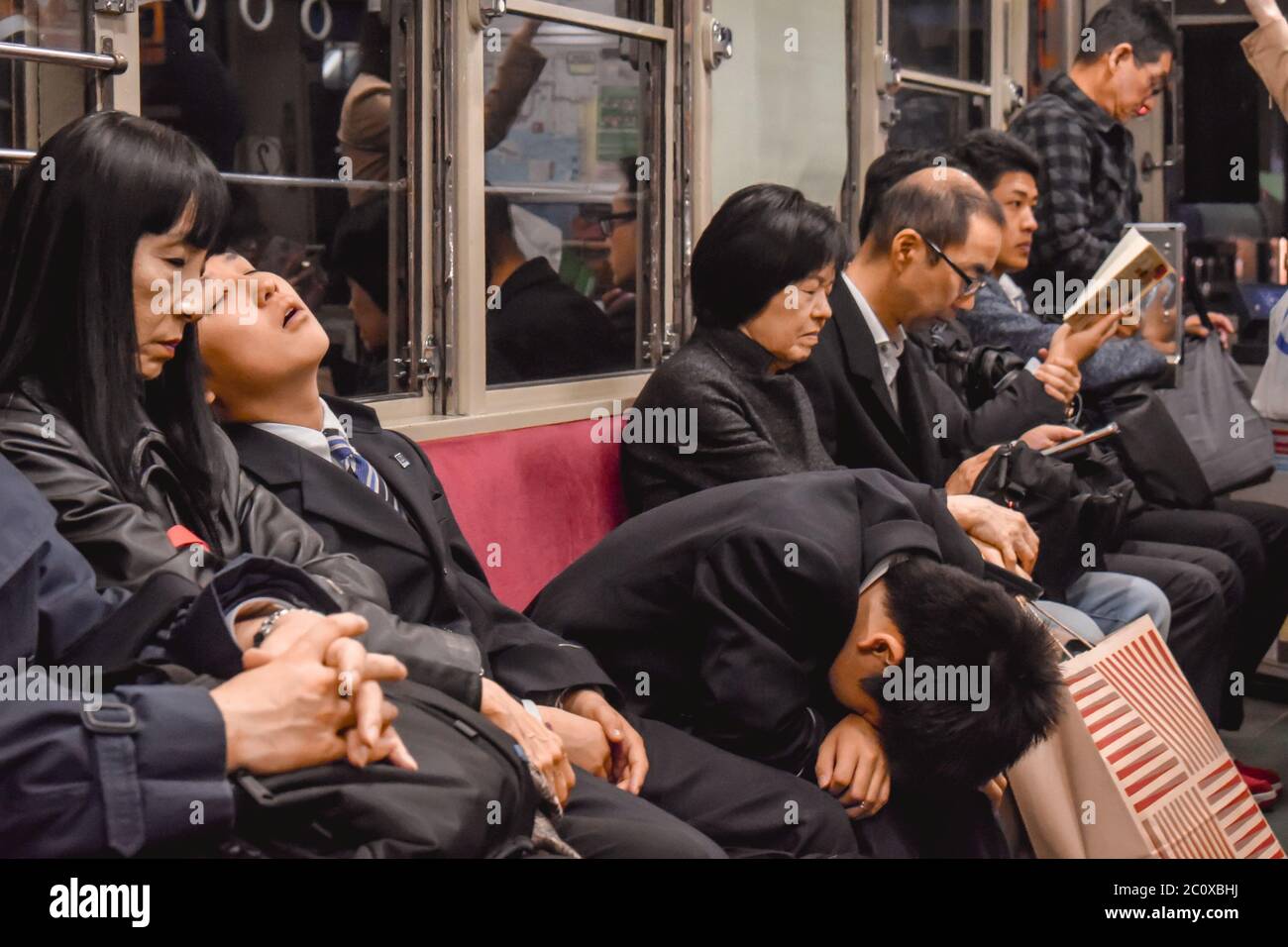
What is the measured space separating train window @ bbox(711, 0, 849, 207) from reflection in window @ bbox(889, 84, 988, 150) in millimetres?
483

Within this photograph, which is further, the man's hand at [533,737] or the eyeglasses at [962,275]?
the eyeglasses at [962,275]

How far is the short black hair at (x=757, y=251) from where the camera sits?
3.31 meters

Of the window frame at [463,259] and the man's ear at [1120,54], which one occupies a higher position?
the man's ear at [1120,54]

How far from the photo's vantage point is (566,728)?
2371 millimetres

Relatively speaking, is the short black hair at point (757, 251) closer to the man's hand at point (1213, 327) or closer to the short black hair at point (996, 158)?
the short black hair at point (996, 158)

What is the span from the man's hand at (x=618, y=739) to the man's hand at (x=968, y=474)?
1.36m

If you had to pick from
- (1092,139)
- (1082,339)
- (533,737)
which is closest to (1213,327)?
(1092,139)

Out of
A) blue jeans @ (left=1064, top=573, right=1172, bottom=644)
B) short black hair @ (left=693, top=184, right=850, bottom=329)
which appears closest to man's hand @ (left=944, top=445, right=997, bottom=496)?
blue jeans @ (left=1064, top=573, right=1172, bottom=644)

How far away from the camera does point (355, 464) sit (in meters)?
2.46

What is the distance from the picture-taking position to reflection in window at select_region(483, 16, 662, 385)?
3598 millimetres

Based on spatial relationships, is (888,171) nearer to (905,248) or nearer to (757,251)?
(905,248)

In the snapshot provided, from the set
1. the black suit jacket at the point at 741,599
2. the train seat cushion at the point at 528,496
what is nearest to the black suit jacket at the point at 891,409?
the train seat cushion at the point at 528,496

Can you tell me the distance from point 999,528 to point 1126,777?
1.96 ft

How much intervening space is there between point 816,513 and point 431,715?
2.91ft
